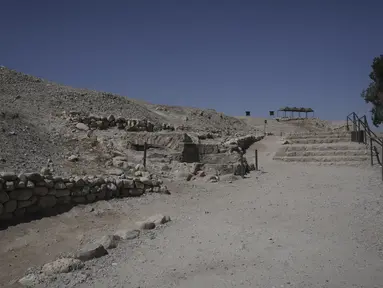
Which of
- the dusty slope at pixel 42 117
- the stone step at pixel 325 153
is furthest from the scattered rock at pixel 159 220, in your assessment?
the stone step at pixel 325 153

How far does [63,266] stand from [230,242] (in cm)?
219

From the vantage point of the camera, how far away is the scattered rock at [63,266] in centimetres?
363

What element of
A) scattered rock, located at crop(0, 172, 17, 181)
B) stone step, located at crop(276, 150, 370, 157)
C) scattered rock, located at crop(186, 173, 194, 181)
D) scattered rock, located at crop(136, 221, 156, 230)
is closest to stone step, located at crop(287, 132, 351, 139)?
stone step, located at crop(276, 150, 370, 157)

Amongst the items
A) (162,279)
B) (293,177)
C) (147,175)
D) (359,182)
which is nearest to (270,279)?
(162,279)

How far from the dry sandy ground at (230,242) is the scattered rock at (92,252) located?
0.09m

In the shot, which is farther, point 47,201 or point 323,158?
point 323,158

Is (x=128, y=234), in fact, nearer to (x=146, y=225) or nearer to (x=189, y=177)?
(x=146, y=225)

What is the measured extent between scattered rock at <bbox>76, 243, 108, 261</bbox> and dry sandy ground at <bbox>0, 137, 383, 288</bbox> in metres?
0.09

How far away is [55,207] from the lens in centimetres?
585

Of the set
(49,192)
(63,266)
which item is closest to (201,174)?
(49,192)

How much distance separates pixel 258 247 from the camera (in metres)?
4.21

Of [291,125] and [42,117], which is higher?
[291,125]

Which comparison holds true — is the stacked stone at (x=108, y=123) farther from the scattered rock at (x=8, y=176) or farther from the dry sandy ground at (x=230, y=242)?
the scattered rock at (x=8, y=176)

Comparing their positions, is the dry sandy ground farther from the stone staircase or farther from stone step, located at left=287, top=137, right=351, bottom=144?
stone step, located at left=287, top=137, right=351, bottom=144
